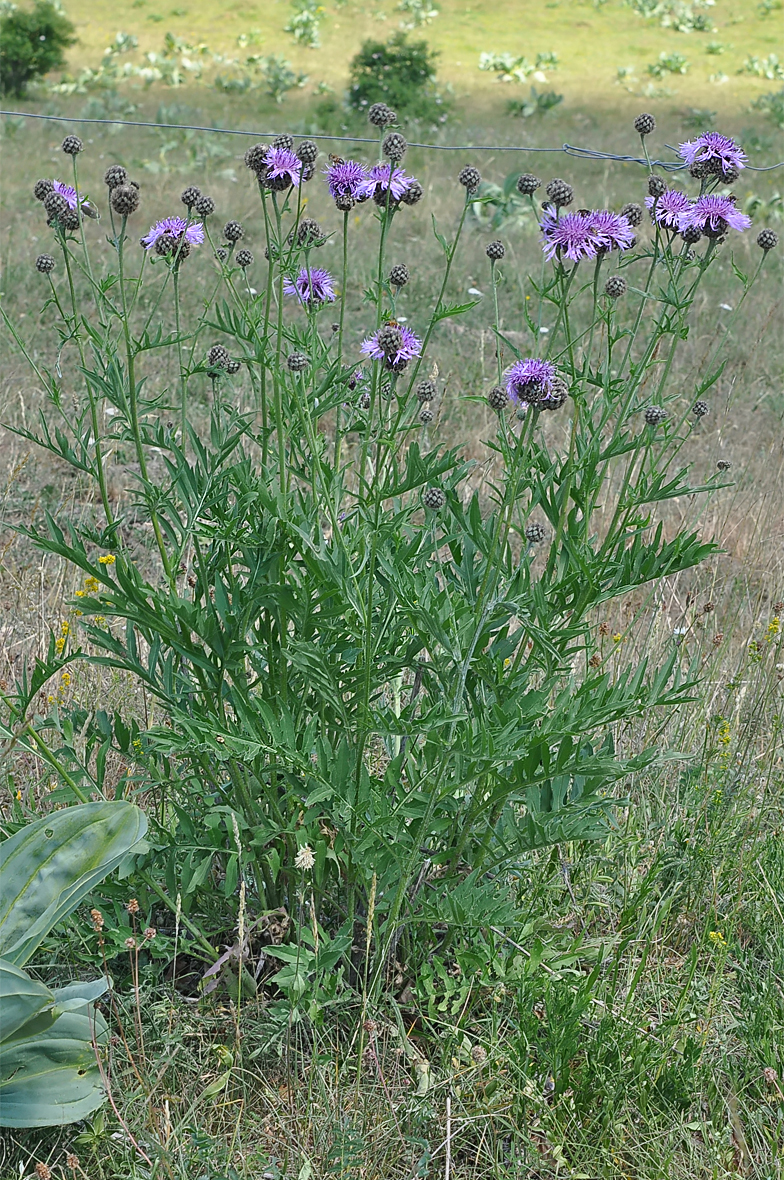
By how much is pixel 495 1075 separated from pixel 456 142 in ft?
42.0

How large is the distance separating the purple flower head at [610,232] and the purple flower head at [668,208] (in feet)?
0.40

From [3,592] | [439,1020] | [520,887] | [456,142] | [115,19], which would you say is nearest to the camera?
[439,1020]

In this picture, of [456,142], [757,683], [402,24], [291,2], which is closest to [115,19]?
[291,2]

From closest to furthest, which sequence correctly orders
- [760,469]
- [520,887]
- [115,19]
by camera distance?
[520,887]
[760,469]
[115,19]

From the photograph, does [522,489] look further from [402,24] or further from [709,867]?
[402,24]

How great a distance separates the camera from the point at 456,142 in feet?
43.0

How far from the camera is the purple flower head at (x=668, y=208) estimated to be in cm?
204

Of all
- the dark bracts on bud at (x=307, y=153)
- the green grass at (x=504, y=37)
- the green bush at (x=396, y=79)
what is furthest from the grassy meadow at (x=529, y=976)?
the green grass at (x=504, y=37)

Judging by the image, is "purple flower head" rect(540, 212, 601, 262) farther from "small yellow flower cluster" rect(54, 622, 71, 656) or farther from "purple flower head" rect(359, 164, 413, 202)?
"small yellow flower cluster" rect(54, 622, 71, 656)

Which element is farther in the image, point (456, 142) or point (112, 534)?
point (456, 142)

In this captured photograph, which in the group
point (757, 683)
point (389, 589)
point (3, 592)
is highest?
point (389, 589)

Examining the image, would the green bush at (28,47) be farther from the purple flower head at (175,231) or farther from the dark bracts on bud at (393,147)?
the dark bracts on bud at (393,147)

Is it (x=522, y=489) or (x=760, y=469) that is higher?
(x=522, y=489)

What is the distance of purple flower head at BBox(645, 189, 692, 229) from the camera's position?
6.71 ft
